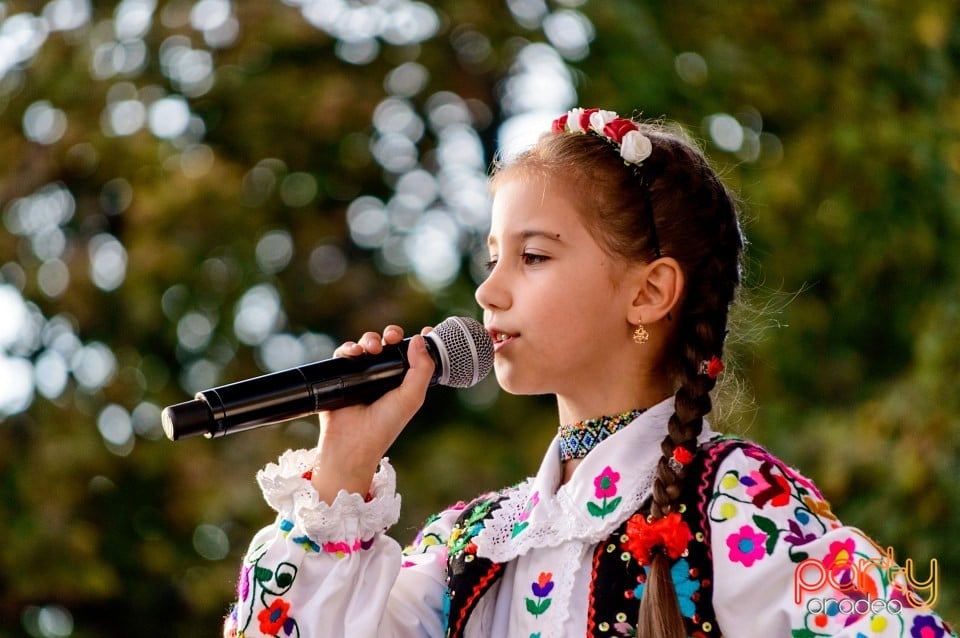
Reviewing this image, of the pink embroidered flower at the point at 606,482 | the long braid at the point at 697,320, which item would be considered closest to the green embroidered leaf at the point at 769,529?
the long braid at the point at 697,320

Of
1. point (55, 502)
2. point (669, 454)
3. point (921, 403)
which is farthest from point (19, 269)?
point (669, 454)

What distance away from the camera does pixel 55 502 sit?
442 cm

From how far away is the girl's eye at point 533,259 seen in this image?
1802 mm

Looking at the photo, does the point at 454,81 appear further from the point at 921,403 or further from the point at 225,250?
the point at 921,403

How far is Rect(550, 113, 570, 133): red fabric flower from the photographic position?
1.98m

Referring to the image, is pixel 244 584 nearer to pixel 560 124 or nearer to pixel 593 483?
pixel 593 483

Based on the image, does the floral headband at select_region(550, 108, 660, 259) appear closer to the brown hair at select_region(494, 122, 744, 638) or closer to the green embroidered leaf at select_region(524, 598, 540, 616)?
the brown hair at select_region(494, 122, 744, 638)

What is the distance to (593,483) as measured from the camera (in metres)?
1.77

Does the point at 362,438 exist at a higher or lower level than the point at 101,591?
higher

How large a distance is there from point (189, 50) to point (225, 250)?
0.74 m

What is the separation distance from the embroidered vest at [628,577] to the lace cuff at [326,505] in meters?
0.14

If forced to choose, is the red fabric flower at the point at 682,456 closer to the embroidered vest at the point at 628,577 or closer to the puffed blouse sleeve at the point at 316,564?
the embroidered vest at the point at 628,577

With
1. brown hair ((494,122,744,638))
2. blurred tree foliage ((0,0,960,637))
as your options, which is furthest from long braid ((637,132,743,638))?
blurred tree foliage ((0,0,960,637))

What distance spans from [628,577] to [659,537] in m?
0.07
